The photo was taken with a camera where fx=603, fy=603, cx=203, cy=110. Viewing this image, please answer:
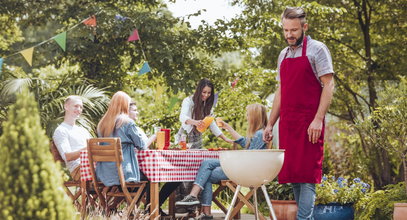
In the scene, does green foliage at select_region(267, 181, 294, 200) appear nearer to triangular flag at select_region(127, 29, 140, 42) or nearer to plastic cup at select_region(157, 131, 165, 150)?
plastic cup at select_region(157, 131, 165, 150)

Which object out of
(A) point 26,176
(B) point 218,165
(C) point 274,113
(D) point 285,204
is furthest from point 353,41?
(A) point 26,176

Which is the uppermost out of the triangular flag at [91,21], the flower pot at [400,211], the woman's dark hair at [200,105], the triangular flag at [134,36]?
the triangular flag at [91,21]

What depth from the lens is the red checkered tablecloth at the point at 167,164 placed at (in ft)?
16.8

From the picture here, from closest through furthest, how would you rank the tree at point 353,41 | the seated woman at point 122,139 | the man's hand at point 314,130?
the man's hand at point 314,130, the seated woman at point 122,139, the tree at point 353,41

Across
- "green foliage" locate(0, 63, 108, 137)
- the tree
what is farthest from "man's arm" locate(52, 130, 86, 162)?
the tree

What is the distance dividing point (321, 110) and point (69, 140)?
2858 millimetres

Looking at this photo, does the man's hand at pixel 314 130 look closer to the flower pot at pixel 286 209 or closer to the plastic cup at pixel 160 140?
the plastic cup at pixel 160 140

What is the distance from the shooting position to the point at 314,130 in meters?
3.57

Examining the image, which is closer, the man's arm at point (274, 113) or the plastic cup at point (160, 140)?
the man's arm at point (274, 113)

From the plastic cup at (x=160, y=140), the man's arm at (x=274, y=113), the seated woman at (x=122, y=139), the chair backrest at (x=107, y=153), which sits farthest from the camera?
the plastic cup at (x=160, y=140)

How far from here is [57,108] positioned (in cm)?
801

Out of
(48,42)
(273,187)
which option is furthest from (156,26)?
(273,187)

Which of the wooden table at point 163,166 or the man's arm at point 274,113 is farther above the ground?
the man's arm at point 274,113

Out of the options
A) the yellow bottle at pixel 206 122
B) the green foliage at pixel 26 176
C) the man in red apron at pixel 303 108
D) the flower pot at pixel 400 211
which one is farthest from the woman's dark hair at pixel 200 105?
the green foliage at pixel 26 176
